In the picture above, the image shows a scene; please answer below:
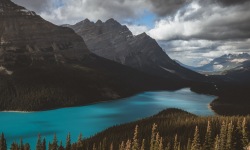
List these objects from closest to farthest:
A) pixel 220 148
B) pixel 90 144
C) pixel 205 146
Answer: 1. pixel 220 148
2. pixel 205 146
3. pixel 90 144

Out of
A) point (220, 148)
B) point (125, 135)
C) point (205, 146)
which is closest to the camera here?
point (220, 148)

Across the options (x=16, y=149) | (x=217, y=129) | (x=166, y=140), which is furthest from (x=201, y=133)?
(x=16, y=149)

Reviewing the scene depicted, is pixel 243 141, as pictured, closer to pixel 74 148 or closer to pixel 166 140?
pixel 166 140

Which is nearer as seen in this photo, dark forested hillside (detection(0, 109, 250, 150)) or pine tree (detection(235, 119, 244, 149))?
dark forested hillside (detection(0, 109, 250, 150))

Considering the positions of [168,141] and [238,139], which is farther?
[168,141]

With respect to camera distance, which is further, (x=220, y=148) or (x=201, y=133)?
(x=201, y=133)

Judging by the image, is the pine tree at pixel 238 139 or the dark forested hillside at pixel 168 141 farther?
the pine tree at pixel 238 139

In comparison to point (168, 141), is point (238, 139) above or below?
above

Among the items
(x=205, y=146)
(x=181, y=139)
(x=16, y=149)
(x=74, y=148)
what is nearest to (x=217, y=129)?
(x=181, y=139)

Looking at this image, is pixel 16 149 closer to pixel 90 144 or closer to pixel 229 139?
pixel 90 144
